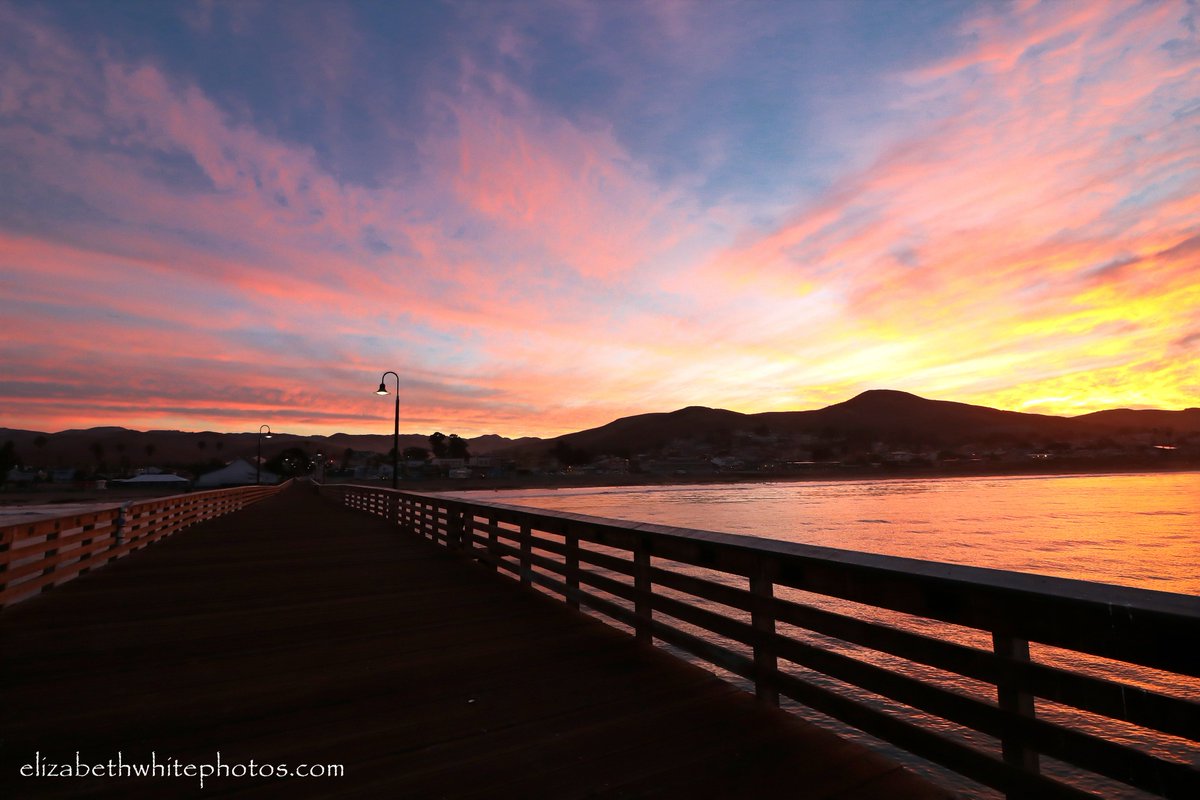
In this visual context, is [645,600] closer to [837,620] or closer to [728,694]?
[728,694]

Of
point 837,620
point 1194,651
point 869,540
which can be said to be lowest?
point 869,540

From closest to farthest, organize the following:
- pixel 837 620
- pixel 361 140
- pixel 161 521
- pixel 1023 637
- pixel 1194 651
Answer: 1. pixel 1194 651
2. pixel 1023 637
3. pixel 837 620
4. pixel 361 140
5. pixel 161 521

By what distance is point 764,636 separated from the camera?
384 centimetres

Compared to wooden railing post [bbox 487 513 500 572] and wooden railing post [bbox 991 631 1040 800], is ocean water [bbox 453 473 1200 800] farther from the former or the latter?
wooden railing post [bbox 487 513 500 572]

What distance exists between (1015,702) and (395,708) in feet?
11.7

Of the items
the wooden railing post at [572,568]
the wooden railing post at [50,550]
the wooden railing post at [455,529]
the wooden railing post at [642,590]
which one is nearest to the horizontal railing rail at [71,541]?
the wooden railing post at [50,550]

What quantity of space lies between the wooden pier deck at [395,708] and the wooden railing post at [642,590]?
0.17 meters

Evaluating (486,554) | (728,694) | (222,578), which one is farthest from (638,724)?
(222,578)

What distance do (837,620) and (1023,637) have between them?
1013mm

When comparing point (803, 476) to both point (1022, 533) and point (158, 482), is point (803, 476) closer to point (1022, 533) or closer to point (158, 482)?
point (1022, 533)

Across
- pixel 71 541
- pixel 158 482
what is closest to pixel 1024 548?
pixel 71 541

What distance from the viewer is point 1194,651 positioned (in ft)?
6.37

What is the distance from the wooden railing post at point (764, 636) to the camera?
149 inches

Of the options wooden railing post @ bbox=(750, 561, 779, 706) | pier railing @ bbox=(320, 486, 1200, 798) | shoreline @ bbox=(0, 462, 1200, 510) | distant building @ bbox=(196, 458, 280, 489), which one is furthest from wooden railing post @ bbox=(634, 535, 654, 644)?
distant building @ bbox=(196, 458, 280, 489)
